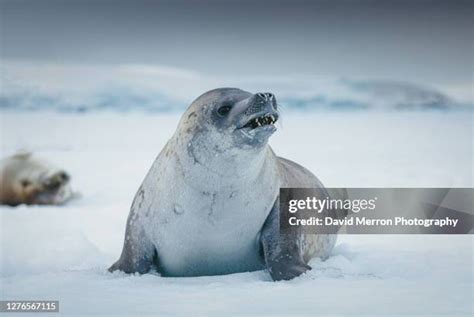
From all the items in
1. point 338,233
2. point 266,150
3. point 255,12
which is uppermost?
point 255,12

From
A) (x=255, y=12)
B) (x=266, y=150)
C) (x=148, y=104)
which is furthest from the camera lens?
(x=148, y=104)

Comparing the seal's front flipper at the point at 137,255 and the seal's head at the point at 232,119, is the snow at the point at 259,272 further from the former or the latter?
the seal's head at the point at 232,119

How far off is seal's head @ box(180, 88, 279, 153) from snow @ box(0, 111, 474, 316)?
656mm

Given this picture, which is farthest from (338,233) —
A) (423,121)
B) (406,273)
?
(423,121)

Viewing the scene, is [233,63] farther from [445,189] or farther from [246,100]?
[445,189]

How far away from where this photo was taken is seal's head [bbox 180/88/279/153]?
3236mm

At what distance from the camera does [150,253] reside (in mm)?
3652

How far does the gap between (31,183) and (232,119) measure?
8.58 ft

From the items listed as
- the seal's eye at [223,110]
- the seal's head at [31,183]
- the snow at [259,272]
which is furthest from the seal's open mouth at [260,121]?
the seal's head at [31,183]

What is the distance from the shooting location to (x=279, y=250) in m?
3.54

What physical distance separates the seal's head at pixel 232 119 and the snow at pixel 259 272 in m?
0.66

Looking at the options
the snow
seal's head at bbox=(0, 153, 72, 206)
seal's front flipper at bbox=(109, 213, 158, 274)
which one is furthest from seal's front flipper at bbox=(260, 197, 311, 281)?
seal's head at bbox=(0, 153, 72, 206)

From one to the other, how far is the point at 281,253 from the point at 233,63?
122 cm

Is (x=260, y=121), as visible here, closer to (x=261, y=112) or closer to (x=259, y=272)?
(x=261, y=112)
